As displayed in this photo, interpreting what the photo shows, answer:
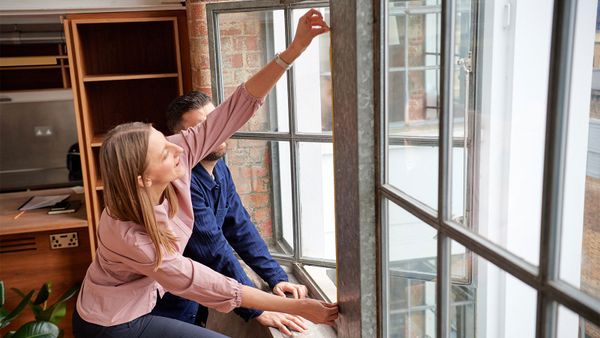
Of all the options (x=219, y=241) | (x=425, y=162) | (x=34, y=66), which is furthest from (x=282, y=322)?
(x=34, y=66)

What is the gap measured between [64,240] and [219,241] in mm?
1908

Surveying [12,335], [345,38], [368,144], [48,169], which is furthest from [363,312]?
[48,169]

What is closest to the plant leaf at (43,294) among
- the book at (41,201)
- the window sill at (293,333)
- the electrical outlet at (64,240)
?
the electrical outlet at (64,240)

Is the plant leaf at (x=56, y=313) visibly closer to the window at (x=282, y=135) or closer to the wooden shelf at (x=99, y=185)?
the wooden shelf at (x=99, y=185)

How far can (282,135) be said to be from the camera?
2.18m

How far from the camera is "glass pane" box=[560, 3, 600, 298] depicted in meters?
0.72

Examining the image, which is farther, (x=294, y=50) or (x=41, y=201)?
(x=41, y=201)

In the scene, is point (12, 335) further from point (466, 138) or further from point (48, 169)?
point (48, 169)

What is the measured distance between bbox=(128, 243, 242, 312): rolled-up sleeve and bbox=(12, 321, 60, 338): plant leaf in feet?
5.84

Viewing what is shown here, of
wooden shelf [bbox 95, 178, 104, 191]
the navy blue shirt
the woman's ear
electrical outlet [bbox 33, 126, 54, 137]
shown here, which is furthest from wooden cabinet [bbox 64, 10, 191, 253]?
electrical outlet [bbox 33, 126, 54, 137]

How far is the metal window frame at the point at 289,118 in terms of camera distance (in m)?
2.04

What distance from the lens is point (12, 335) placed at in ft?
9.44

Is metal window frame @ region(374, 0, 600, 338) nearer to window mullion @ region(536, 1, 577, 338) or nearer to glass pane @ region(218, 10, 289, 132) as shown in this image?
window mullion @ region(536, 1, 577, 338)

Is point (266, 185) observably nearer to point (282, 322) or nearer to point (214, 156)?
point (214, 156)
